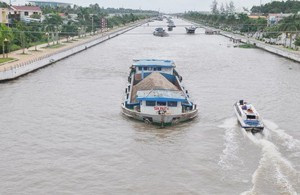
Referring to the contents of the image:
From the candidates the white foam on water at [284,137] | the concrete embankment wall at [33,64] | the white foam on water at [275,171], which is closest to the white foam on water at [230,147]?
the white foam on water at [275,171]

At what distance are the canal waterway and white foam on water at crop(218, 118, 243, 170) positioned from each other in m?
0.06

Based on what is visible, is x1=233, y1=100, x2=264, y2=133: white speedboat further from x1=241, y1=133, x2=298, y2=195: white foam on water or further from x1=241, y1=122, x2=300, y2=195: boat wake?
x1=241, y1=133, x2=298, y2=195: white foam on water

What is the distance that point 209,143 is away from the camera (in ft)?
99.7

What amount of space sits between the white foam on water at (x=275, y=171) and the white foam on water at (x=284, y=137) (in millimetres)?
1058

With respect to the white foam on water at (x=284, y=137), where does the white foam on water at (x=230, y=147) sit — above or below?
below

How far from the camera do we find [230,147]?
2938 centimetres

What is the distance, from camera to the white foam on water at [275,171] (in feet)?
75.8

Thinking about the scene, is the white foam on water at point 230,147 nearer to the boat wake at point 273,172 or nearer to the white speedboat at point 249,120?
the white speedboat at point 249,120

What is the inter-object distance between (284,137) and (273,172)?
675 cm

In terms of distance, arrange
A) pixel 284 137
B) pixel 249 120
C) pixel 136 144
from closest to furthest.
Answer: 1. pixel 136 144
2. pixel 284 137
3. pixel 249 120

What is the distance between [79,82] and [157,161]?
88.9 ft

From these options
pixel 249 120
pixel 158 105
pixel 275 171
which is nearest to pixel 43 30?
pixel 158 105

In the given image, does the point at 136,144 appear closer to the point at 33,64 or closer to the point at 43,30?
the point at 33,64

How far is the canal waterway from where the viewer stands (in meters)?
24.0
